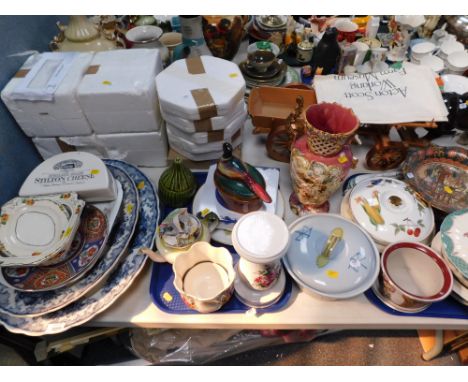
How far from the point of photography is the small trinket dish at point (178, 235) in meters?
0.77

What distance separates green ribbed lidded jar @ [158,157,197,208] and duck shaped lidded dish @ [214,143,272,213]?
4.0 inches

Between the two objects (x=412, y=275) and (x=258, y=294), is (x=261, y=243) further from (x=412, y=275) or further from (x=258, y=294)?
(x=412, y=275)

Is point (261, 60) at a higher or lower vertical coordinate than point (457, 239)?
higher

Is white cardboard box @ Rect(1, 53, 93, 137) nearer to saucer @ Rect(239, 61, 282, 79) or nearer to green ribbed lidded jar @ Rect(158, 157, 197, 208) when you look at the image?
green ribbed lidded jar @ Rect(158, 157, 197, 208)

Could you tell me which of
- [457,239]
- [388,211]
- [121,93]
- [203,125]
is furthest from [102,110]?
[457,239]

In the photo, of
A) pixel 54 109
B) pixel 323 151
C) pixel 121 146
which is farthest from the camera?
pixel 121 146

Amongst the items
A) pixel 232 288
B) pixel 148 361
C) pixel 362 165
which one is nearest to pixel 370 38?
pixel 362 165

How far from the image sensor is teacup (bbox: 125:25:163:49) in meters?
1.14

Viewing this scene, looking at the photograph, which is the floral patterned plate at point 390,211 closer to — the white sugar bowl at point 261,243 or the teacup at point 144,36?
the white sugar bowl at point 261,243

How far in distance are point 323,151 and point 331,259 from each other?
0.82 ft

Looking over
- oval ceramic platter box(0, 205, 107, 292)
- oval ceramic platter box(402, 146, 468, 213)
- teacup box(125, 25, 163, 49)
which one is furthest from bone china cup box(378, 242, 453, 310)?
teacup box(125, 25, 163, 49)

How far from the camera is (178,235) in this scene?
2.53 feet

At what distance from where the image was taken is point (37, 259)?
0.69 meters

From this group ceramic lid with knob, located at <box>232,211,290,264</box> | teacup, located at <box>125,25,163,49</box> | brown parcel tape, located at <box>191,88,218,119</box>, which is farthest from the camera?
teacup, located at <box>125,25,163,49</box>
